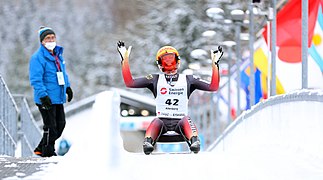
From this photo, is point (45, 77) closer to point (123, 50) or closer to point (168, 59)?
point (123, 50)

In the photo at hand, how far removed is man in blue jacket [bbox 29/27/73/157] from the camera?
13.5 meters

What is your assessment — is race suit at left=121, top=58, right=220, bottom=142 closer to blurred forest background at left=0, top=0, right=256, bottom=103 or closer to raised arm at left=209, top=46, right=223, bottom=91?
raised arm at left=209, top=46, right=223, bottom=91

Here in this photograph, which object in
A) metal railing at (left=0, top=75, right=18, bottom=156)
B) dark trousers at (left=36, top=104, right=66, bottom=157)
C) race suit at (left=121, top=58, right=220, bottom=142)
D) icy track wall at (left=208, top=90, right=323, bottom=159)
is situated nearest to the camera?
icy track wall at (left=208, top=90, right=323, bottom=159)

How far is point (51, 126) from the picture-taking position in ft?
44.7

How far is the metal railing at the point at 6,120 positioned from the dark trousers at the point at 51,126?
1.70 meters

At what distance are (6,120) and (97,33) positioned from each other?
113887 millimetres

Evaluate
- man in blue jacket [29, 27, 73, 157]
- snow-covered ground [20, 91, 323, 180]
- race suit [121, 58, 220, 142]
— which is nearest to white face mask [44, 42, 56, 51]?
man in blue jacket [29, 27, 73, 157]

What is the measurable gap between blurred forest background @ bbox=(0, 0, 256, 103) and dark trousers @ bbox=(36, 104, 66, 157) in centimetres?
6499

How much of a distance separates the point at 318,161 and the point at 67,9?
413 feet

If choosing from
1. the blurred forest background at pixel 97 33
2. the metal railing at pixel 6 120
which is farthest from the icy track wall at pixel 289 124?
the blurred forest background at pixel 97 33

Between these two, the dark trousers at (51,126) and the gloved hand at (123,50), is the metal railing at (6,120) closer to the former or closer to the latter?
the dark trousers at (51,126)

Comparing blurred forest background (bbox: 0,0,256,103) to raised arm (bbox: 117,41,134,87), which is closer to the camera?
raised arm (bbox: 117,41,134,87)

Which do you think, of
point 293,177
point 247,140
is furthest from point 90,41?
point 293,177

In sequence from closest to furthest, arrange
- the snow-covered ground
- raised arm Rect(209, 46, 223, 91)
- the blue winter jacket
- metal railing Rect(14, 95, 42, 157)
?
the snow-covered ground < the blue winter jacket < raised arm Rect(209, 46, 223, 91) < metal railing Rect(14, 95, 42, 157)
